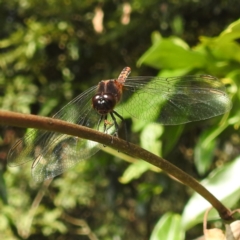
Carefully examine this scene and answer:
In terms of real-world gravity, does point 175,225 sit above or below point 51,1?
below

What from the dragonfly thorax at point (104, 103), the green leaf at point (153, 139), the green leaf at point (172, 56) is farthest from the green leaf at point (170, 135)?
the dragonfly thorax at point (104, 103)

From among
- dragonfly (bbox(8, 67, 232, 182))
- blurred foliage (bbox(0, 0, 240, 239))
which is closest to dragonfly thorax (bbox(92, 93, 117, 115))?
dragonfly (bbox(8, 67, 232, 182))

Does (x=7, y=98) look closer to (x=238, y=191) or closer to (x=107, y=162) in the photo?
(x=107, y=162)

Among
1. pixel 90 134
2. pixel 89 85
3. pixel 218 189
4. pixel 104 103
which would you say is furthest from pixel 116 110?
pixel 89 85

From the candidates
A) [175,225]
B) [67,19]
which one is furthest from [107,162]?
[175,225]

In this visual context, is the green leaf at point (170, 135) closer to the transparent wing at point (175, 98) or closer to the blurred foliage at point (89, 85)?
the transparent wing at point (175, 98)

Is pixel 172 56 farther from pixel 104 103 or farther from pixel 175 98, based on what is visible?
pixel 104 103

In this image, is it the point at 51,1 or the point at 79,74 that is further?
the point at 79,74

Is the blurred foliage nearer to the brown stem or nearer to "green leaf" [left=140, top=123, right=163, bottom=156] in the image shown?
"green leaf" [left=140, top=123, right=163, bottom=156]
